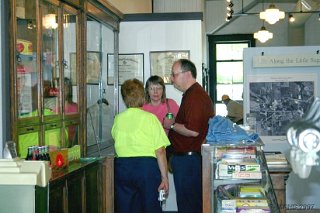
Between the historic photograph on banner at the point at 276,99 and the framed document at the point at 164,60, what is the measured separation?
2.98 ft

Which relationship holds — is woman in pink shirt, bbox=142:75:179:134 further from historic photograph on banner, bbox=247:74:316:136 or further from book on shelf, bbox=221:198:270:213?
book on shelf, bbox=221:198:270:213

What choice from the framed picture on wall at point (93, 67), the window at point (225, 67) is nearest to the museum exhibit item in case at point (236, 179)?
the framed picture on wall at point (93, 67)

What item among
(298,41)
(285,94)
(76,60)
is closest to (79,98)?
(76,60)

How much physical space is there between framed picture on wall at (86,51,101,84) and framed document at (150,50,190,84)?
1074mm

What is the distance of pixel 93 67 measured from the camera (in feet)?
14.9

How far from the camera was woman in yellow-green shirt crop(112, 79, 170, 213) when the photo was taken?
3.78 metres

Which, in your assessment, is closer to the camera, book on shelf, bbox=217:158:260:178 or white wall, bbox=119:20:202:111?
book on shelf, bbox=217:158:260:178

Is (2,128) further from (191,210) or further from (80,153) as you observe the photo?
(191,210)

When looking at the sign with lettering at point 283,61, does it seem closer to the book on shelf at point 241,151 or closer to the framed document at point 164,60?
the framed document at point 164,60

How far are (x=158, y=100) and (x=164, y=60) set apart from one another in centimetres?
84

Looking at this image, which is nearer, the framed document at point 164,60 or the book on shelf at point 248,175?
the book on shelf at point 248,175

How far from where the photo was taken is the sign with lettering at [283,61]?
16.8ft

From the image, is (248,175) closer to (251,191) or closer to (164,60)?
(251,191)

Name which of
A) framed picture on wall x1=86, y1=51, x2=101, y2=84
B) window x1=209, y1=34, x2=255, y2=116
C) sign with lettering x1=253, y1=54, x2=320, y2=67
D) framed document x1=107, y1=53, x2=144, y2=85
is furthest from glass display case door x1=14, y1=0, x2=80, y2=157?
window x1=209, y1=34, x2=255, y2=116
